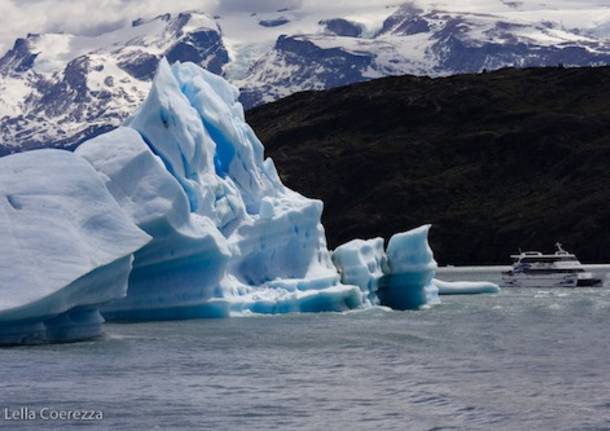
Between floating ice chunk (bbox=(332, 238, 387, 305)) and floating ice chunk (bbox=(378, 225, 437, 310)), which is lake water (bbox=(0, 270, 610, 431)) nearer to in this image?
floating ice chunk (bbox=(332, 238, 387, 305))

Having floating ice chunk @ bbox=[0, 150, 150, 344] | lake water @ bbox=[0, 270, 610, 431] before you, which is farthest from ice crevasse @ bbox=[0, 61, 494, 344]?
lake water @ bbox=[0, 270, 610, 431]

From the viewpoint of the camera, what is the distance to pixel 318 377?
28.2m

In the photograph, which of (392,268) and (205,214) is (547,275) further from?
(205,214)

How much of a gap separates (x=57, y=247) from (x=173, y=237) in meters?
6.08

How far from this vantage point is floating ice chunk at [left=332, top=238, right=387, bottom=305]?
152 feet

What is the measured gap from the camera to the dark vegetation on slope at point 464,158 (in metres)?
124

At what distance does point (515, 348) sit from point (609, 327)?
26.1ft

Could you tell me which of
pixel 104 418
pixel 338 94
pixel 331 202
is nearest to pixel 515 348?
pixel 104 418

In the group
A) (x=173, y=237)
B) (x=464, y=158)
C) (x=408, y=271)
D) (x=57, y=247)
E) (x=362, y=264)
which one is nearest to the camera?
(x=57, y=247)

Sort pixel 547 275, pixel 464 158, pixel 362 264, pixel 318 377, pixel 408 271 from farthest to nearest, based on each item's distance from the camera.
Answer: pixel 464 158, pixel 547 275, pixel 408 271, pixel 362 264, pixel 318 377

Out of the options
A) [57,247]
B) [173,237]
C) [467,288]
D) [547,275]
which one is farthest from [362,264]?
[547,275]

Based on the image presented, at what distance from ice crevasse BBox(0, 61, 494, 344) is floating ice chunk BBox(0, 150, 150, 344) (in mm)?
36

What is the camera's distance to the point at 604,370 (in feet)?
96.7

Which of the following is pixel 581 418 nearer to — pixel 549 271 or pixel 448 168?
pixel 549 271
